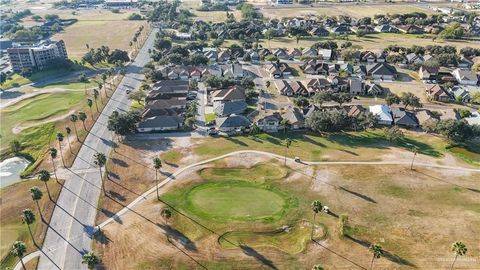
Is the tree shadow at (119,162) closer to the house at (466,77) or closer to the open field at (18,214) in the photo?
the open field at (18,214)

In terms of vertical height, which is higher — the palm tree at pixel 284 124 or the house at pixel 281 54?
the house at pixel 281 54

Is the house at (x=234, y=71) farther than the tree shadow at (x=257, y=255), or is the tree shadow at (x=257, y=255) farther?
the house at (x=234, y=71)

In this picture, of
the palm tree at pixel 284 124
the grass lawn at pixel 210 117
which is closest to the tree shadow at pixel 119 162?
the grass lawn at pixel 210 117

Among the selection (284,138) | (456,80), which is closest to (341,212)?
(284,138)

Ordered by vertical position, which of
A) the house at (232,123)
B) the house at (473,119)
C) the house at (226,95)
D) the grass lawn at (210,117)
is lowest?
the house at (473,119)

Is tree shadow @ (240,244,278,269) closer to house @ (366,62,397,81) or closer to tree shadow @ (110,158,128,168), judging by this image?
tree shadow @ (110,158,128,168)

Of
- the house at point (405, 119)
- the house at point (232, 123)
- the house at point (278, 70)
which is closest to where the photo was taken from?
the house at point (232, 123)

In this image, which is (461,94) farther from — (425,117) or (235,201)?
(235,201)
